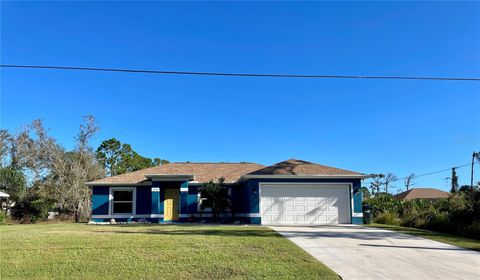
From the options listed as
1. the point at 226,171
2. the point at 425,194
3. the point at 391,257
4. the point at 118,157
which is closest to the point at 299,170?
the point at 226,171

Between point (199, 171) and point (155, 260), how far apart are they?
1909 cm

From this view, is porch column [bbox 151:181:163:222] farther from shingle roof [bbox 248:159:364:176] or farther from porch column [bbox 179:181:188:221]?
shingle roof [bbox 248:159:364:176]

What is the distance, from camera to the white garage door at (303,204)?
21125 millimetres

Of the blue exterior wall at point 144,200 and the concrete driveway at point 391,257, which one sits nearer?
the concrete driveway at point 391,257

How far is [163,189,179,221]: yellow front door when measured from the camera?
2517cm

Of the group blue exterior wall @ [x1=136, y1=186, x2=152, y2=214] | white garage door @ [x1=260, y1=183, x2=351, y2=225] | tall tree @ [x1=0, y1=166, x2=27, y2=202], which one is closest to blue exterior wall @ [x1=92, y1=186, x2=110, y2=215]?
blue exterior wall @ [x1=136, y1=186, x2=152, y2=214]

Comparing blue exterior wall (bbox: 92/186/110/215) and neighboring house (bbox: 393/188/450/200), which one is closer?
blue exterior wall (bbox: 92/186/110/215)

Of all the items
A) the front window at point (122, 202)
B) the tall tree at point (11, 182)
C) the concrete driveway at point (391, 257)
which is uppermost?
the tall tree at point (11, 182)

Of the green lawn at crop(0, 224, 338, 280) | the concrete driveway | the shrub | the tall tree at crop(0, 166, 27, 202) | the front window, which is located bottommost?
the shrub

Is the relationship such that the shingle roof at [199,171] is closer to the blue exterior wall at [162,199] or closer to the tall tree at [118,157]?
the blue exterior wall at [162,199]

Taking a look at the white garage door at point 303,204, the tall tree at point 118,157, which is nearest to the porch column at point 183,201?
the white garage door at point 303,204

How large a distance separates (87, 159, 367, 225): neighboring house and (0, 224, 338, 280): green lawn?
9673 millimetres

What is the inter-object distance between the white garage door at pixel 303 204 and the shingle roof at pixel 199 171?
5.10 metres

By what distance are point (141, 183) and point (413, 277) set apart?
20028 mm
